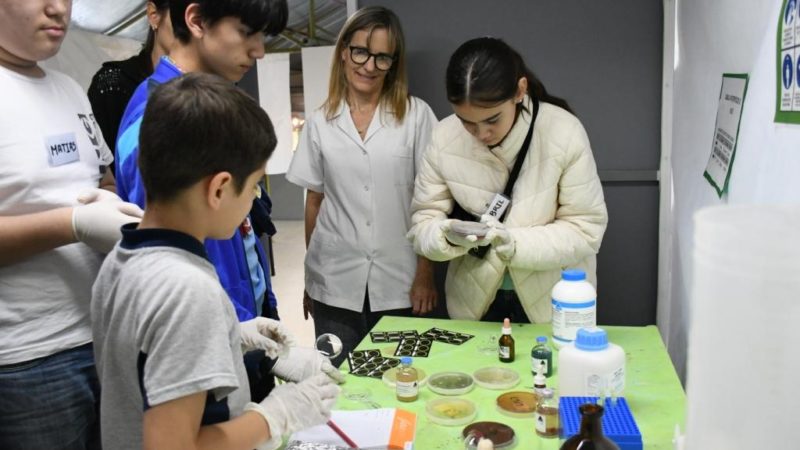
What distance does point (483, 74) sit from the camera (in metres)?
1.67

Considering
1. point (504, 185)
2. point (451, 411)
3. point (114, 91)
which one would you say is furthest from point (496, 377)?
point (114, 91)

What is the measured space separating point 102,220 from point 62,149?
0.74 feet

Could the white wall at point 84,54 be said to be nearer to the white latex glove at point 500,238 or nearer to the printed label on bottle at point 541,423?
the white latex glove at point 500,238

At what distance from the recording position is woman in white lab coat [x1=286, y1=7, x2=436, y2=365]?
2.21 metres

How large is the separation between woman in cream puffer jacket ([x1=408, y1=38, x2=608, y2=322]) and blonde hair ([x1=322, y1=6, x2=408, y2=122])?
0.99ft

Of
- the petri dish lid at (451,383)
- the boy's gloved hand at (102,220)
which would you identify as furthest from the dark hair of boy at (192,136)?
the petri dish lid at (451,383)

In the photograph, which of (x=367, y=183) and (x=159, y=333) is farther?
(x=367, y=183)

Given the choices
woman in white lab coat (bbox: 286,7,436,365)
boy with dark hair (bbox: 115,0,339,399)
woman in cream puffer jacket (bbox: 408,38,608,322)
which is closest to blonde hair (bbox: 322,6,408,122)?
woman in white lab coat (bbox: 286,7,436,365)

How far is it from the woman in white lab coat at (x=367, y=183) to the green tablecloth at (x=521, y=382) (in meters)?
0.34

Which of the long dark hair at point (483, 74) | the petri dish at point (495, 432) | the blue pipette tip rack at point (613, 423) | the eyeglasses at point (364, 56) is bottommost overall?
the petri dish at point (495, 432)

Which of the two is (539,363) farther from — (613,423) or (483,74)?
(483,74)

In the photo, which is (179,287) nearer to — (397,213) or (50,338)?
(50,338)

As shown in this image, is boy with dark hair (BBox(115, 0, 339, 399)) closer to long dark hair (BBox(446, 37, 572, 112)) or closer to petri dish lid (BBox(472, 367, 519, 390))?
petri dish lid (BBox(472, 367, 519, 390))

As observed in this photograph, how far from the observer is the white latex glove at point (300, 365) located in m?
1.27
